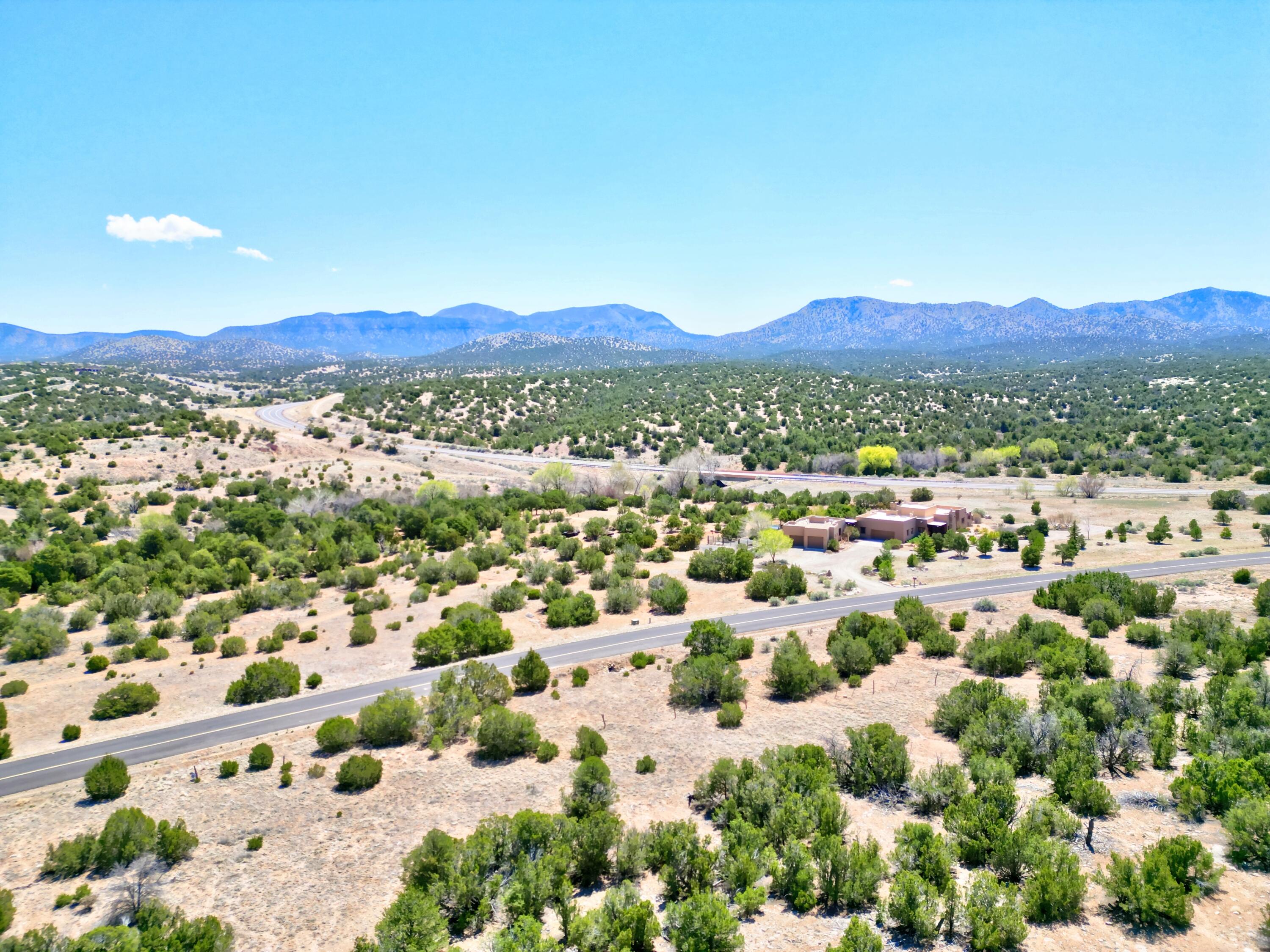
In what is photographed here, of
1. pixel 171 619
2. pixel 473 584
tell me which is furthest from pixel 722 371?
pixel 171 619

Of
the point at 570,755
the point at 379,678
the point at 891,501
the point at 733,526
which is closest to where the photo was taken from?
the point at 570,755

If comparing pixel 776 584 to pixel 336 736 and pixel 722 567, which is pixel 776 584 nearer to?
pixel 722 567

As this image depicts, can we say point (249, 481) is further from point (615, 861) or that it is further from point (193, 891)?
point (615, 861)

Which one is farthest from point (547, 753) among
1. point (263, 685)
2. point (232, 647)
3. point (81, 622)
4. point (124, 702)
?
point (81, 622)

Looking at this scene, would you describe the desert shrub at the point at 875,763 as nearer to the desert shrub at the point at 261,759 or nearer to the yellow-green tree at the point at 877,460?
the desert shrub at the point at 261,759

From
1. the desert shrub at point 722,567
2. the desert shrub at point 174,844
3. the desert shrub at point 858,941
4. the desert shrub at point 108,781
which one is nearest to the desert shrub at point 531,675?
the desert shrub at point 174,844

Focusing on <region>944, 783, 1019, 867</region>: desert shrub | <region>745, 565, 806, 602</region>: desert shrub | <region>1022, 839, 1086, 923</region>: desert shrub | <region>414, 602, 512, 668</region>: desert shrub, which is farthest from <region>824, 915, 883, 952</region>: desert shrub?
<region>745, 565, 806, 602</region>: desert shrub
